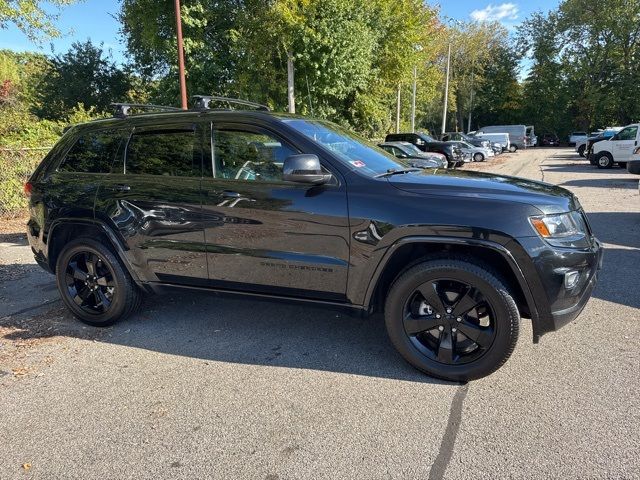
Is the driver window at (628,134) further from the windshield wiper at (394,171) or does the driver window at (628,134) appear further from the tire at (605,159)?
the windshield wiper at (394,171)

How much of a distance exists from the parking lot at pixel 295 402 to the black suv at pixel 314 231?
1.17 feet

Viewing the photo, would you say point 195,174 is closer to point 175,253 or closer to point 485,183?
point 175,253

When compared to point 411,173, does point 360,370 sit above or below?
below

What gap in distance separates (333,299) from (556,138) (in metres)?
56.1

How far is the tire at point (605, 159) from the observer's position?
19905 millimetres

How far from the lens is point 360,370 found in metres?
3.39

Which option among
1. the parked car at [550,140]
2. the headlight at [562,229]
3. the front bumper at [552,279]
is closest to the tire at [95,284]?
the front bumper at [552,279]

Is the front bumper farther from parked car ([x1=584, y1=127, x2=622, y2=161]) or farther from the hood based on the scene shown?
parked car ([x1=584, y1=127, x2=622, y2=161])

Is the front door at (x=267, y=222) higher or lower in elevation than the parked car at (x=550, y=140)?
lower

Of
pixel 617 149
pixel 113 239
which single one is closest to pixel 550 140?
pixel 617 149

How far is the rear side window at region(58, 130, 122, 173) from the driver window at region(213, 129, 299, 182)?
1088 mm

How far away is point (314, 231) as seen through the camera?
3330mm

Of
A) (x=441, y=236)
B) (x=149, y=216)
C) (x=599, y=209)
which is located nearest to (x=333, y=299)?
(x=441, y=236)

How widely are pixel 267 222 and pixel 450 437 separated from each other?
1888 millimetres
